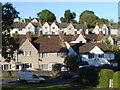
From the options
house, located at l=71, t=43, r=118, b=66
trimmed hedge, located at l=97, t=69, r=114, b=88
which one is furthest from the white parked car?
house, located at l=71, t=43, r=118, b=66

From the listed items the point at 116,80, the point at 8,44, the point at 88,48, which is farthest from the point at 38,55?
the point at 116,80

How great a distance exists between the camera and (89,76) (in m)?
32.4

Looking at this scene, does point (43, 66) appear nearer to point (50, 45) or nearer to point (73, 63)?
point (50, 45)

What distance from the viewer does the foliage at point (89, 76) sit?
104 ft

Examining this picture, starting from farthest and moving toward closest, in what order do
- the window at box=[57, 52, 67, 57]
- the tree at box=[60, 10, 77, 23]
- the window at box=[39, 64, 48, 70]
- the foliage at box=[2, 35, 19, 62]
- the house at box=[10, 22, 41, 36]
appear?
the tree at box=[60, 10, 77, 23] < the house at box=[10, 22, 41, 36] < the window at box=[57, 52, 67, 57] < the window at box=[39, 64, 48, 70] < the foliage at box=[2, 35, 19, 62]

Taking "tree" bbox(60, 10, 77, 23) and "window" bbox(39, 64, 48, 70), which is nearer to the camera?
"window" bbox(39, 64, 48, 70)

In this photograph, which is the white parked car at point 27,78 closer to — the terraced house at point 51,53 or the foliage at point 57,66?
the terraced house at point 51,53

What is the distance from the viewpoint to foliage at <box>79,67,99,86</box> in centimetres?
3173

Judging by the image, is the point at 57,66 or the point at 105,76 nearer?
the point at 105,76

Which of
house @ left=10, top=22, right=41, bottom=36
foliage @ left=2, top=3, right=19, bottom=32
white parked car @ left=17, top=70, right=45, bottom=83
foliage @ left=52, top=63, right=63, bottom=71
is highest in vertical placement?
house @ left=10, top=22, right=41, bottom=36

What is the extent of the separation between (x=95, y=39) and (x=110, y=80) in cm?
5255

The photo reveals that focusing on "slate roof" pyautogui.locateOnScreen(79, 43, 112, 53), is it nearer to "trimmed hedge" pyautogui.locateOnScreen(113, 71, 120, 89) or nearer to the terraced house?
the terraced house

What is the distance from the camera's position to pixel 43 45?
5609cm

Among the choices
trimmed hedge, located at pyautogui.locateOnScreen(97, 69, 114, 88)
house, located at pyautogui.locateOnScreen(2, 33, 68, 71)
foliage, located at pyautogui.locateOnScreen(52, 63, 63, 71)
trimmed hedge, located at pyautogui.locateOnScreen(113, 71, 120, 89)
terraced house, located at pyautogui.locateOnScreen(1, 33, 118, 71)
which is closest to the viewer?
trimmed hedge, located at pyautogui.locateOnScreen(113, 71, 120, 89)
